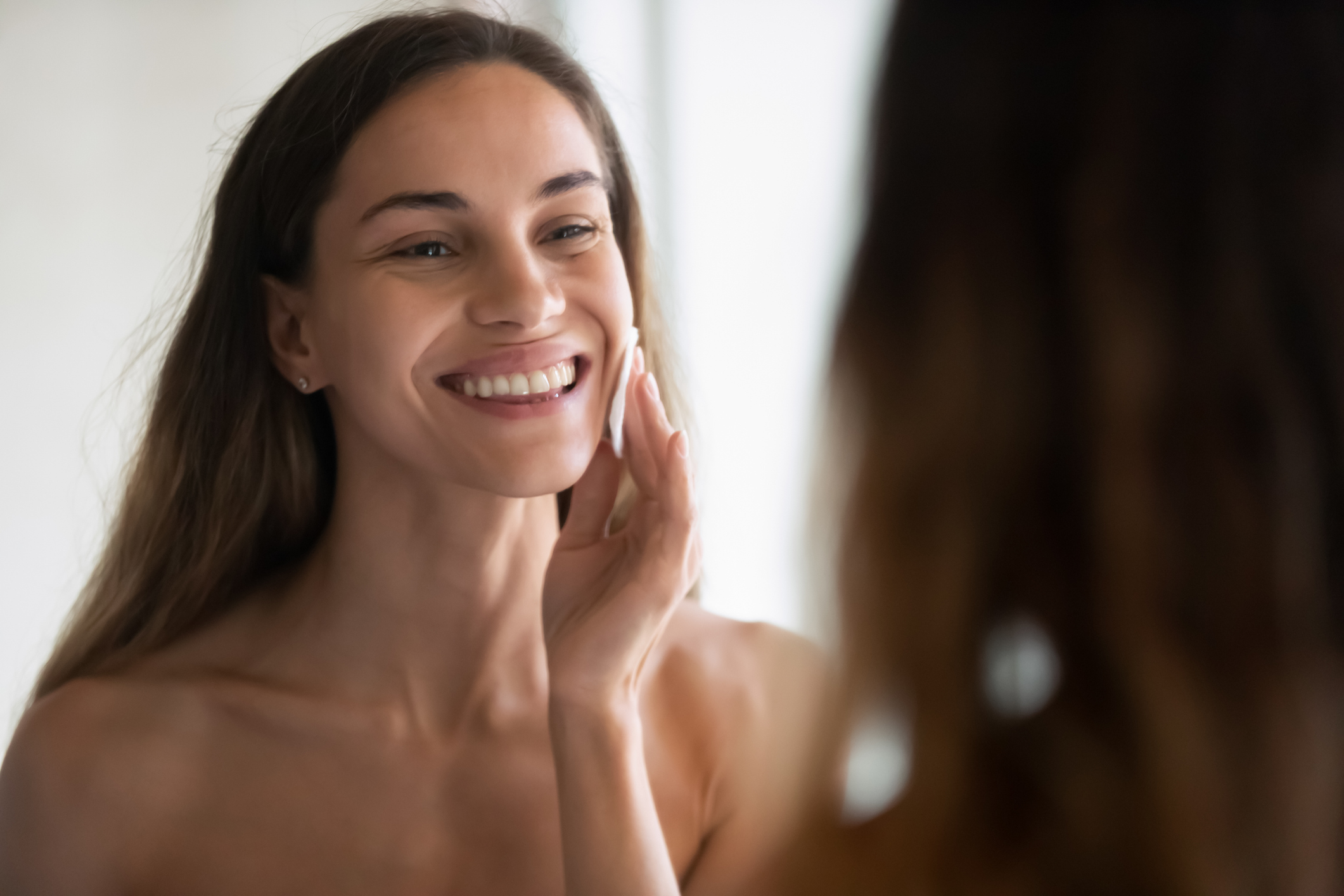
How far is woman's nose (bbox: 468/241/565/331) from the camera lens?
1.34 metres

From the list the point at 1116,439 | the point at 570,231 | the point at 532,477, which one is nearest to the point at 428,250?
the point at 570,231

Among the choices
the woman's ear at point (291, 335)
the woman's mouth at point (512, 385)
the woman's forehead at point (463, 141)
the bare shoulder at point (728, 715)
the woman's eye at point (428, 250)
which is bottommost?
the bare shoulder at point (728, 715)

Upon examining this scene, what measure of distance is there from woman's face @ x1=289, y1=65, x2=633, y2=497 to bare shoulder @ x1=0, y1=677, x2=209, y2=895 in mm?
532

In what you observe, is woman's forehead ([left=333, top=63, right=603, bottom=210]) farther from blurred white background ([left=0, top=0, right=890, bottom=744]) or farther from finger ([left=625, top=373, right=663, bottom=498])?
blurred white background ([left=0, top=0, right=890, bottom=744])

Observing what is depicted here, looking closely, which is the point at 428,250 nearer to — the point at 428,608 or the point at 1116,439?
the point at 428,608

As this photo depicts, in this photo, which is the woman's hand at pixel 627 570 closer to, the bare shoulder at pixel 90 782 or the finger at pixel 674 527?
the finger at pixel 674 527

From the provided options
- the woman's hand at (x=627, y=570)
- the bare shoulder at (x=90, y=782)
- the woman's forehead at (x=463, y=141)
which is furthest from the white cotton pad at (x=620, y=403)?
the bare shoulder at (x=90, y=782)

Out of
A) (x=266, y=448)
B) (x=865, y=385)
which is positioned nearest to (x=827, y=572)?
(x=865, y=385)

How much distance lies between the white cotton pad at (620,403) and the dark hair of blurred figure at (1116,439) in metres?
0.90

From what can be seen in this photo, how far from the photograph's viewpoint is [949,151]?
56 centimetres

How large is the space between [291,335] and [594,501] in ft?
1.57

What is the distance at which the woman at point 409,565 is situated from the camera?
1360 mm

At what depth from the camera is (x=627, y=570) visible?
138 centimetres

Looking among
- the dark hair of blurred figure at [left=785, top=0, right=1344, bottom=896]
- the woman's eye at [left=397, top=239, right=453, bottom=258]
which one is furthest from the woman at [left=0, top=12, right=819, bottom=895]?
the dark hair of blurred figure at [left=785, top=0, right=1344, bottom=896]
